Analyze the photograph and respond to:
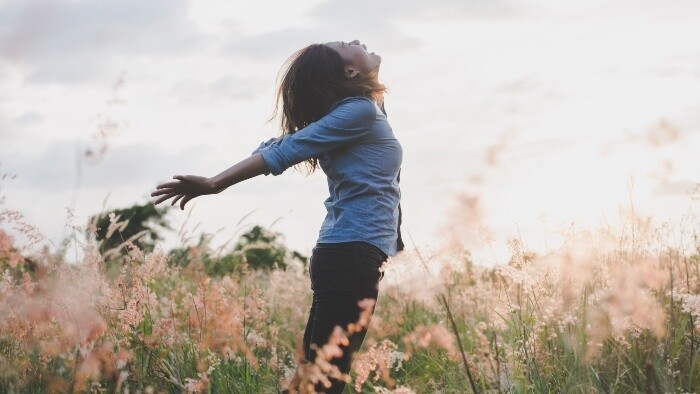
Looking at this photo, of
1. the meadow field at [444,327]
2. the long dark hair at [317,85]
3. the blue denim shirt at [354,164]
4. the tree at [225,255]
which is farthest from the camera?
the tree at [225,255]

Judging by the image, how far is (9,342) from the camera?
409cm

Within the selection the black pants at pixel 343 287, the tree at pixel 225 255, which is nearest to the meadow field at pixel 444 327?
the black pants at pixel 343 287

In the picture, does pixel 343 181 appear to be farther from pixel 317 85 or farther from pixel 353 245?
pixel 317 85

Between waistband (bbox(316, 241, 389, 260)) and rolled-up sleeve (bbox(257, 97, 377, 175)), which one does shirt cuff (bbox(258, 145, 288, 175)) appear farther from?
waistband (bbox(316, 241, 389, 260))

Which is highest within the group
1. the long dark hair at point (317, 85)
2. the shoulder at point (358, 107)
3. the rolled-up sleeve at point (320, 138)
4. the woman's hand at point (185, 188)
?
the long dark hair at point (317, 85)

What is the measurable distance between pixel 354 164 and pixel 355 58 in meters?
0.60

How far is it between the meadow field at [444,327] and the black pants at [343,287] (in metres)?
0.13

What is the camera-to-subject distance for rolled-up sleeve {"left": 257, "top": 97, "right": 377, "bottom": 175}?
10.6 feet

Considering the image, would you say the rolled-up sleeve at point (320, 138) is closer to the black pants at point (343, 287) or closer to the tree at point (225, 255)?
the black pants at point (343, 287)

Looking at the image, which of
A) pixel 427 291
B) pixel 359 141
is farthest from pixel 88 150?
pixel 427 291

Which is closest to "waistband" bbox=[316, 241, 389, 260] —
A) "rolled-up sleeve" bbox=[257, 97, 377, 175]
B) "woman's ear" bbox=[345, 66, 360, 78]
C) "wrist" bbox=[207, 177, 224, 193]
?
"rolled-up sleeve" bbox=[257, 97, 377, 175]

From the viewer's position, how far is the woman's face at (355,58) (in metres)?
3.62

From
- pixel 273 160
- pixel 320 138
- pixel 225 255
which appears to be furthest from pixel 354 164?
pixel 225 255

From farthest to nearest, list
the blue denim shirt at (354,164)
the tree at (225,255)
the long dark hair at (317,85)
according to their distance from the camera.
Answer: the tree at (225,255) → the long dark hair at (317,85) → the blue denim shirt at (354,164)
